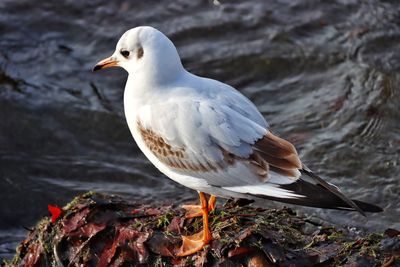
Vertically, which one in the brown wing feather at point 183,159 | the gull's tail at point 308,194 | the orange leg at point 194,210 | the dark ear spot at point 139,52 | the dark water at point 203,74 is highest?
the dark ear spot at point 139,52

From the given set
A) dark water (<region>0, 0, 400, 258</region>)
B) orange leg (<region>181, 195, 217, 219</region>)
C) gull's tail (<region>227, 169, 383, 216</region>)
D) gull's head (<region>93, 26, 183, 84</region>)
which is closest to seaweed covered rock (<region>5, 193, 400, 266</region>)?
orange leg (<region>181, 195, 217, 219</region>)

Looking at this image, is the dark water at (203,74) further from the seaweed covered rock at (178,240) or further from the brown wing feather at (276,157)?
the brown wing feather at (276,157)

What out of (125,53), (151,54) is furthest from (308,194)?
(125,53)

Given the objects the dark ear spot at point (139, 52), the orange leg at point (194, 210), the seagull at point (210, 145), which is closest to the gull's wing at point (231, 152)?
the seagull at point (210, 145)

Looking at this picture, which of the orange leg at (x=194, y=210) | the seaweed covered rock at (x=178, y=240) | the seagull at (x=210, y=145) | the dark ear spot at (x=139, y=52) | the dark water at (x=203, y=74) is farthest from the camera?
the dark water at (x=203, y=74)

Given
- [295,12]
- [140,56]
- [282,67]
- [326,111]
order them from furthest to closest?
[295,12] < [282,67] < [326,111] < [140,56]

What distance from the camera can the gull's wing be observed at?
14.2ft

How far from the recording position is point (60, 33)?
28.1 ft

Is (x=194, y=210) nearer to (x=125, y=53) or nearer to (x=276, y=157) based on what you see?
(x=276, y=157)

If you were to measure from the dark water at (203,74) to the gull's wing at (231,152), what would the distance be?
184 centimetres

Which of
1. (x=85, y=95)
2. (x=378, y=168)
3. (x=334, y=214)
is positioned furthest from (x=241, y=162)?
(x=85, y=95)

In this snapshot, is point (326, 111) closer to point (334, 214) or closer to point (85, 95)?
point (334, 214)

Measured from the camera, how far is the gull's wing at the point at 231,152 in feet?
14.2

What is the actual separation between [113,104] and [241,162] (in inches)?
137
